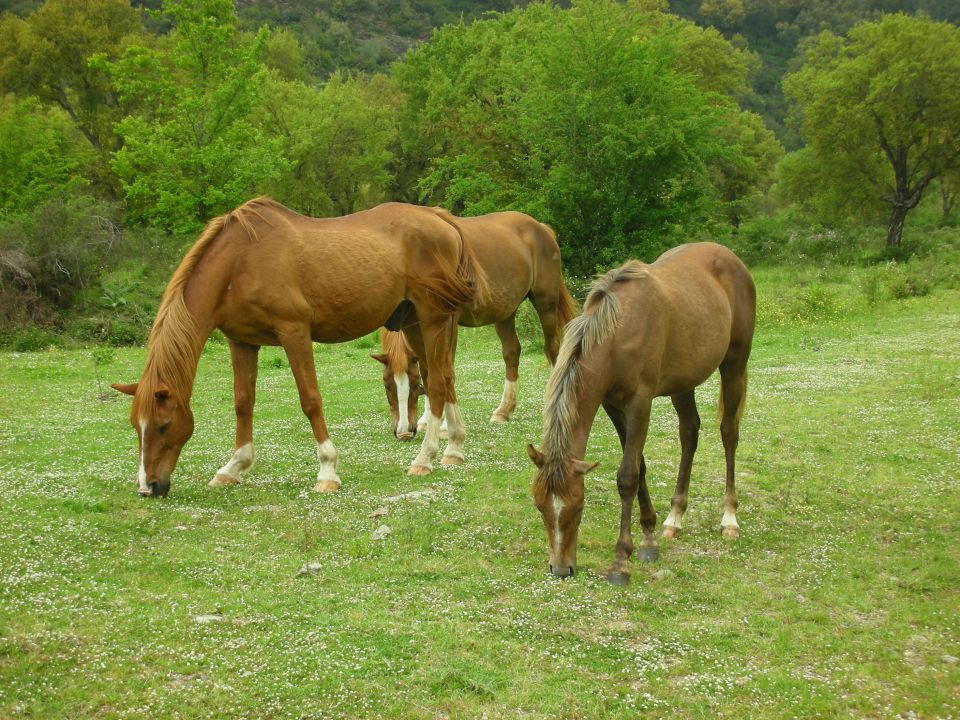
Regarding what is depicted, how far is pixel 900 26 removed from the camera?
134 ft

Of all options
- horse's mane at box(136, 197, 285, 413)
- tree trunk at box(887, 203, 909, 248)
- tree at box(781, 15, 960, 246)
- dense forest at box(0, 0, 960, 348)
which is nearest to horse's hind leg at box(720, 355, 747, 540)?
horse's mane at box(136, 197, 285, 413)

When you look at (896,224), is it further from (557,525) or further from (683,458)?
(557,525)

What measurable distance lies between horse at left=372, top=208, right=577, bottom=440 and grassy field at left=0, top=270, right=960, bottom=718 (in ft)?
2.37

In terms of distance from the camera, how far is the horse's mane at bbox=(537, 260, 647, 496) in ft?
19.7

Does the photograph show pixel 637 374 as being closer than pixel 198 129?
Yes

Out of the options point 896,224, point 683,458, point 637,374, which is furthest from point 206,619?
point 896,224

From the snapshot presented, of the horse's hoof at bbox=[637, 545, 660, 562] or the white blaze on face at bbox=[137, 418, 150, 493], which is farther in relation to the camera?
the white blaze on face at bbox=[137, 418, 150, 493]

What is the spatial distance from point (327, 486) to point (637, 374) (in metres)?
3.87

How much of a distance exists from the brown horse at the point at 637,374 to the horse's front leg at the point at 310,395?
3.33 metres

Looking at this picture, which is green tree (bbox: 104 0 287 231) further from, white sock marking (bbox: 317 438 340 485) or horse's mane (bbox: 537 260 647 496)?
horse's mane (bbox: 537 260 647 496)

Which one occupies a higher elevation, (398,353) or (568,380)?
(568,380)

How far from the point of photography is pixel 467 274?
10.0m

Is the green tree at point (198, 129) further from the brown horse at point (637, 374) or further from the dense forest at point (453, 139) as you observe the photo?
the brown horse at point (637, 374)

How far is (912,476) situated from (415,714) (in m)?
7.13
